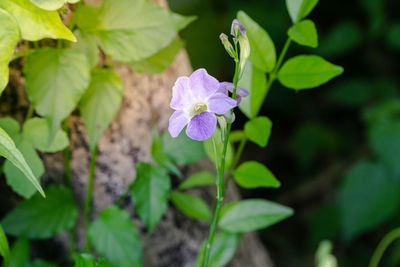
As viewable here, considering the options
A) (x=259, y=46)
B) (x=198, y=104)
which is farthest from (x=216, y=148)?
(x=259, y=46)

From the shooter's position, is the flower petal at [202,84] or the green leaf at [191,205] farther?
the green leaf at [191,205]

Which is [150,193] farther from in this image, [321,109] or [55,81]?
[321,109]

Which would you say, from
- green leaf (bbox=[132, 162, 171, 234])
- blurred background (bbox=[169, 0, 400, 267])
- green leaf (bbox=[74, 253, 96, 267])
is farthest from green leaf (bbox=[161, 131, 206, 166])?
blurred background (bbox=[169, 0, 400, 267])

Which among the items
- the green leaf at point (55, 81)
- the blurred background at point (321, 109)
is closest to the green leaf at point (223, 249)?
the green leaf at point (55, 81)

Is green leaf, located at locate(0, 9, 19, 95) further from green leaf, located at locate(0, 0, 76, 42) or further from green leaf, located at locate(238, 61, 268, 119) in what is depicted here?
green leaf, located at locate(238, 61, 268, 119)

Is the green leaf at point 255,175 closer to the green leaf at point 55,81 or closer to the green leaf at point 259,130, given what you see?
the green leaf at point 259,130

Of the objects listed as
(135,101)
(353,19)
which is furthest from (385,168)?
(135,101)
